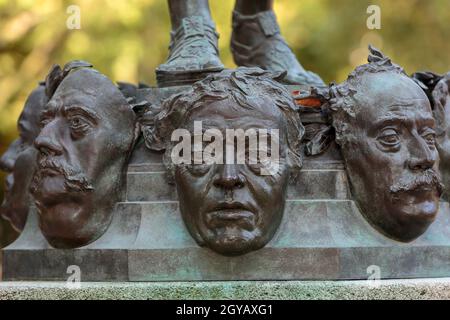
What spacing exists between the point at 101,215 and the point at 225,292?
677mm

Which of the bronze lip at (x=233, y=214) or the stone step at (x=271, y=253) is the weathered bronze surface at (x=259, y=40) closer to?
the stone step at (x=271, y=253)

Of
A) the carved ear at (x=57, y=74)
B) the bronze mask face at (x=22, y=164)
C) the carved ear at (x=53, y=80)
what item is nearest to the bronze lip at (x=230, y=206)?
the carved ear at (x=57, y=74)

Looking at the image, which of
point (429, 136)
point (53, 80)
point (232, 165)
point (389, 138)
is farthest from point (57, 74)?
point (429, 136)

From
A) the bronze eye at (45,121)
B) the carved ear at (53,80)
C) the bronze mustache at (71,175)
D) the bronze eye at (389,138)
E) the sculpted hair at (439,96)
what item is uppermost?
the carved ear at (53,80)

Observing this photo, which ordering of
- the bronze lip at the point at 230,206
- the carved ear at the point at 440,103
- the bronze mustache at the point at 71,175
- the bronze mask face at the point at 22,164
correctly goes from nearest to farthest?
the bronze lip at the point at 230,206
the bronze mustache at the point at 71,175
the carved ear at the point at 440,103
the bronze mask face at the point at 22,164

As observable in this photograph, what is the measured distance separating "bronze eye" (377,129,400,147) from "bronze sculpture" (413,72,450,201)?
0.41 meters

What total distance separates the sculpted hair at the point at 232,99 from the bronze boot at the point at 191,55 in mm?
378

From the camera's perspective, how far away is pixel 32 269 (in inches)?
152

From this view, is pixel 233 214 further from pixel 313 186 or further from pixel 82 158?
pixel 82 158

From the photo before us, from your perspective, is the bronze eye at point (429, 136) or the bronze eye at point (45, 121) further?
the bronze eye at point (45, 121)

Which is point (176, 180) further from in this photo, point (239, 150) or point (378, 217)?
point (378, 217)

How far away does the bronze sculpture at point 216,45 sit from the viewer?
4188 mm

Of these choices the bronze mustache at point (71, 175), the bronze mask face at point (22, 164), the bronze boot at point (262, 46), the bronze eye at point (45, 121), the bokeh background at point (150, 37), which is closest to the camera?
the bronze mustache at point (71, 175)

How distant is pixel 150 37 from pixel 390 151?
616cm
